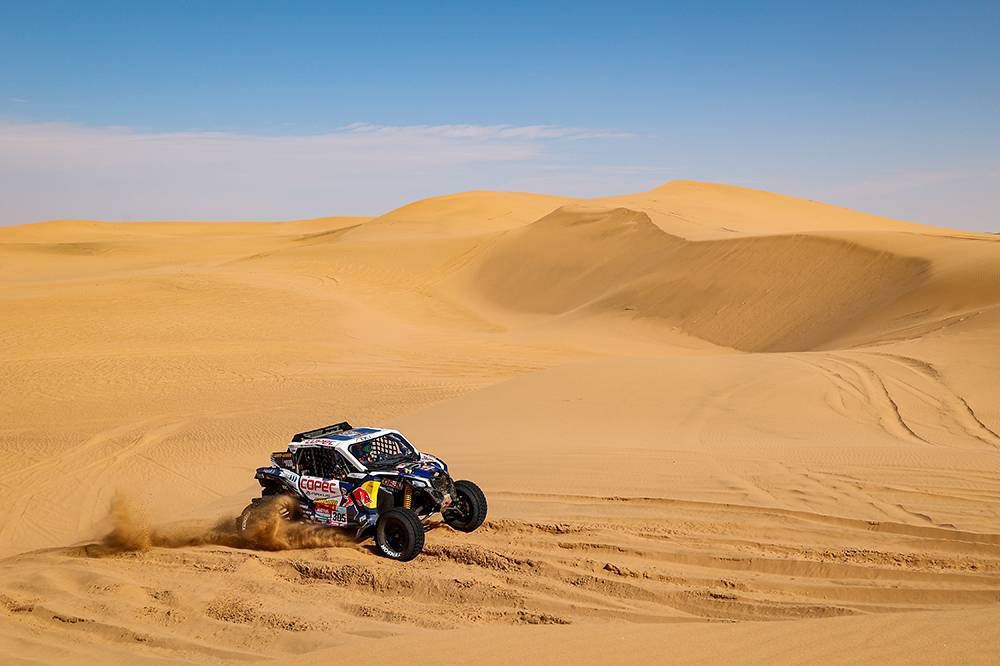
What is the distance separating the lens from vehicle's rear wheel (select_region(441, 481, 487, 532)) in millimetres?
10000

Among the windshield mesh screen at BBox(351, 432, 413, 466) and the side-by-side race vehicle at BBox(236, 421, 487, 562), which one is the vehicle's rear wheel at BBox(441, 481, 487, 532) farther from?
Result: the windshield mesh screen at BBox(351, 432, 413, 466)

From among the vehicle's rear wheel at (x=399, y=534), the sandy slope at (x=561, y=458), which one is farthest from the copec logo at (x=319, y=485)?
the vehicle's rear wheel at (x=399, y=534)

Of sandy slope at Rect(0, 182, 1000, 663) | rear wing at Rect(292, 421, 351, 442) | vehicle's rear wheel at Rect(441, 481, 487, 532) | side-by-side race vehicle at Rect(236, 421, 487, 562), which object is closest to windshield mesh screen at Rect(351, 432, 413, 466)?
side-by-side race vehicle at Rect(236, 421, 487, 562)

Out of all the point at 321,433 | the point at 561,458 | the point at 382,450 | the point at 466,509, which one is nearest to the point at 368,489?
the point at 382,450

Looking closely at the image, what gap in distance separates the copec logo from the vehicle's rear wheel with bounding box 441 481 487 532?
119cm

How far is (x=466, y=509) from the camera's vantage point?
33.1 feet

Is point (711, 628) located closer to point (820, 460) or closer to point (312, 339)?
point (820, 460)

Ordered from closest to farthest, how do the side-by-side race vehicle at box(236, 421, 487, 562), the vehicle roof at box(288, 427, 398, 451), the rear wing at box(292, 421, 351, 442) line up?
the side-by-side race vehicle at box(236, 421, 487, 562) → the vehicle roof at box(288, 427, 398, 451) → the rear wing at box(292, 421, 351, 442)

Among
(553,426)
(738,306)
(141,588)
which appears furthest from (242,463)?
(738,306)

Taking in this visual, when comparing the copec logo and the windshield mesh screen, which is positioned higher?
the windshield mesh screen

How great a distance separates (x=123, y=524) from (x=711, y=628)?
685cm

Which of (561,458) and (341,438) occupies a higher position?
(341,438)

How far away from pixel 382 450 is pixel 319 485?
0.82m

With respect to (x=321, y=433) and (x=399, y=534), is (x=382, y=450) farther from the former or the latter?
(x=399, y=534)
